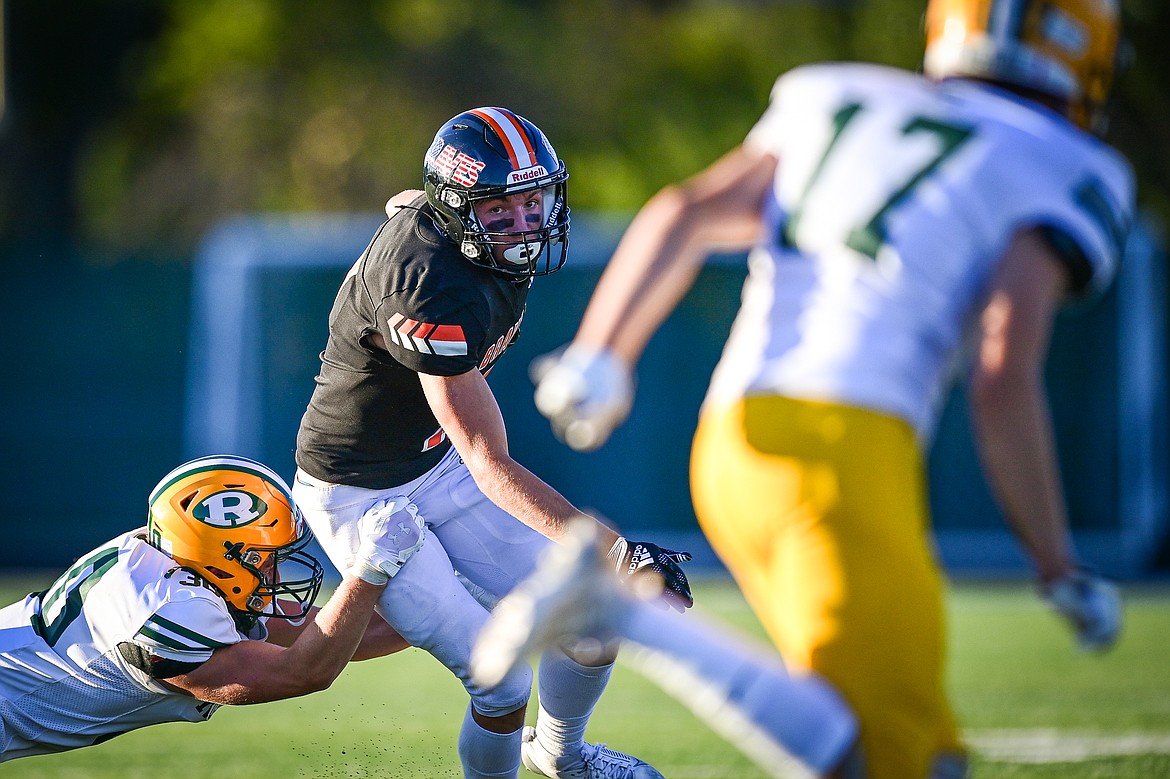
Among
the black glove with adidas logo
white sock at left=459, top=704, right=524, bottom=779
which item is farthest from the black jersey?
white sock at left=459, top=704, right=524, bottom=779

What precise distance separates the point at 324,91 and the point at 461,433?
1513 cm

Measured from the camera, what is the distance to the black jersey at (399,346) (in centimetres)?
318

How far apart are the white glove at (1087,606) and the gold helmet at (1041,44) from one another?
806 mm

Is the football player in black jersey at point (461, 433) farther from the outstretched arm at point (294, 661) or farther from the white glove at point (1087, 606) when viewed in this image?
the white glove at point (1087, 606)

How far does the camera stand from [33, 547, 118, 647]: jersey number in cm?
327

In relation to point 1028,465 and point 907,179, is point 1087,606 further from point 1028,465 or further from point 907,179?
point 907,179

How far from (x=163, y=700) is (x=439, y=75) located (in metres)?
14.8

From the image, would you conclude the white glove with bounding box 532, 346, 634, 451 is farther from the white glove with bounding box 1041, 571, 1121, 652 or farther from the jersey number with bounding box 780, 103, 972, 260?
the white glove with bounding box 1041, 571, 1121, 652

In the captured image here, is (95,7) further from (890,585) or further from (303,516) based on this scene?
(890,585)

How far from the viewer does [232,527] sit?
335 centimetres

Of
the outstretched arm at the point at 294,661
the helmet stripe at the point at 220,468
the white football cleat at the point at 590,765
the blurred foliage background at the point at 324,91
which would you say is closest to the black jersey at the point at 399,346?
the helmet stripe at the point at 220,468

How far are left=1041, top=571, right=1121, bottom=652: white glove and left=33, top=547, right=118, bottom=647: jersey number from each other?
2.11m

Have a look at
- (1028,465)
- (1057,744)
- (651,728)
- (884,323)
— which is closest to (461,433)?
(884,323)

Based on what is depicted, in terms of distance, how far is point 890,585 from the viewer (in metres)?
2.23
